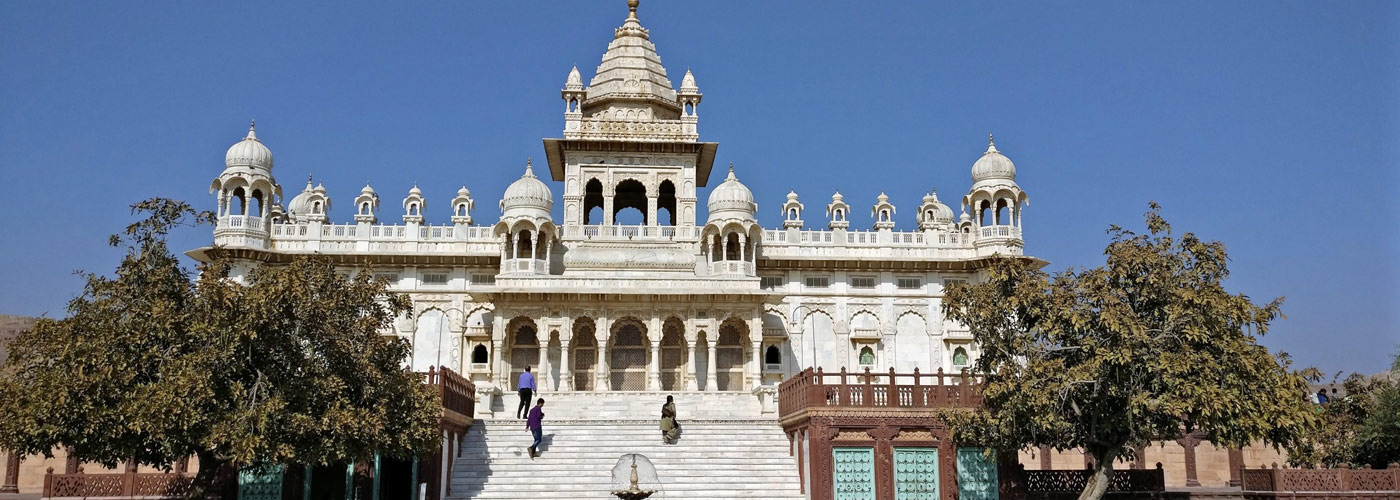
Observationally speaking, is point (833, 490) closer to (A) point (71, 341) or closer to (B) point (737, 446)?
(B) point (737, 446)

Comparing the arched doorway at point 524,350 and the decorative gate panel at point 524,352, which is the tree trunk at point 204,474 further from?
the decorative gate panel at point 524,352

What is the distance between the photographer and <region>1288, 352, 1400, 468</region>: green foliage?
23938 mm

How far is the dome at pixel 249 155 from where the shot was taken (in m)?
37.7

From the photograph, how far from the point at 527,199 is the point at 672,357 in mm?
6561

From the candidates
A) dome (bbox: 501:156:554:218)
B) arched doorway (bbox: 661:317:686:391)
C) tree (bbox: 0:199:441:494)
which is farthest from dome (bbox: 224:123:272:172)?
tree (bbox: 0:199:441:494)

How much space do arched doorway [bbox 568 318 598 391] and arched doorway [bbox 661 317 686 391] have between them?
2.10 m

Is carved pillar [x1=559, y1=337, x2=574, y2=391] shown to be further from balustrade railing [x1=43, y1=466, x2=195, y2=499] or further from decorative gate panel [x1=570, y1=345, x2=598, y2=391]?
balustrade railing [x1=43, y1=466, x2=195, y2=499]

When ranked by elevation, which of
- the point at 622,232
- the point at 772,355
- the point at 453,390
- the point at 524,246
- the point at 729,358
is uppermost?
the point at 622,232

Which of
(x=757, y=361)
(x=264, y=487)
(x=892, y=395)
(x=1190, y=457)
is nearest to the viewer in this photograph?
(x=264, y=487)

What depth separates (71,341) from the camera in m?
16.7

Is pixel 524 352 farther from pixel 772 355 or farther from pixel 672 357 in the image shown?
pixel 772 355

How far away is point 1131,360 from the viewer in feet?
59.2

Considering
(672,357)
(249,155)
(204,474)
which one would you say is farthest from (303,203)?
(204,474)

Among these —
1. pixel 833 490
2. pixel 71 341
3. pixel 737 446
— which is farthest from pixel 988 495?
pixel 71 341
